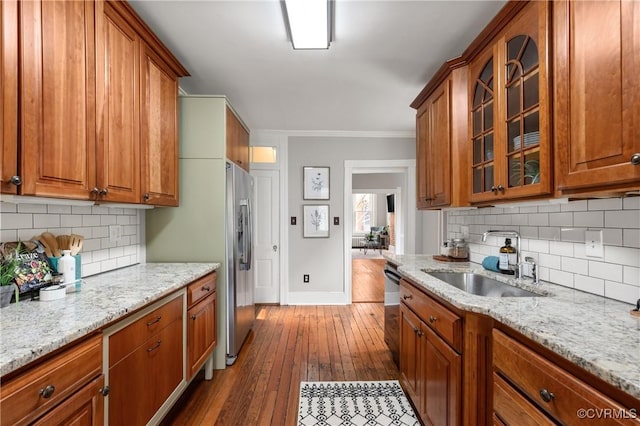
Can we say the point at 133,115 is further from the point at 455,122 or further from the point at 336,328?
the point at 336,328

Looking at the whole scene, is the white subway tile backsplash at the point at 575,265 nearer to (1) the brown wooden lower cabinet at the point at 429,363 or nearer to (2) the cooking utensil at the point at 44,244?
(1) the brown wooden lower cabinet at the point at 429,363

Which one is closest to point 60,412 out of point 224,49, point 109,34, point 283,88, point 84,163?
point 84,163

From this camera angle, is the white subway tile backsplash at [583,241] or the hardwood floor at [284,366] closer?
the white subway tile backsplash at [583,241]

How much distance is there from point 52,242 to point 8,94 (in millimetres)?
834

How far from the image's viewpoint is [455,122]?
2.20 meters

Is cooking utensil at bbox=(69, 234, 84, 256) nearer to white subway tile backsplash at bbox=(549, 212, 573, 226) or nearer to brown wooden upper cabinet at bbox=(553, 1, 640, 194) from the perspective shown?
brown wooden upper cabinet at bbox=(553, 1, 640, 194)

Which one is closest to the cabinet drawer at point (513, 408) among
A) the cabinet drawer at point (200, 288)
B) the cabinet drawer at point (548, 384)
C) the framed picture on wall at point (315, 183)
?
the cabinet drawer at point (548, 384)

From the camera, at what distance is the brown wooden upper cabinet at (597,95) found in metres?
1.00

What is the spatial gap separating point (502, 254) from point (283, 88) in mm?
2329

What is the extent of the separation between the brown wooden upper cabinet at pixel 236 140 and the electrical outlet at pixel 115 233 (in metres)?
1.01

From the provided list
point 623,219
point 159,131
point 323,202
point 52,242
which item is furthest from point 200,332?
point 323,202

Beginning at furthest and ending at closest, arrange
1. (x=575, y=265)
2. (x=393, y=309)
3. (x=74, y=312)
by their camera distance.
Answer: (x=393, y=309) → (x=575, y=265) → (x=74, y=312)

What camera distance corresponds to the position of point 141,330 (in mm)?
1494

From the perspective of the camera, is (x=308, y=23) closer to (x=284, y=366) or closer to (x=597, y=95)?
(x=597, y=95)
